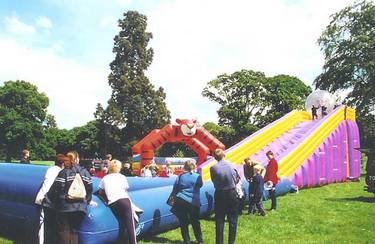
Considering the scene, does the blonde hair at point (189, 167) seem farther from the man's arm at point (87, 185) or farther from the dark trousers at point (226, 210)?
the man's arm at point (87, 185)

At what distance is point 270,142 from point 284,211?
9316 mm

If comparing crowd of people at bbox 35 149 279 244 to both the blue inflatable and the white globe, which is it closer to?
the blue inflatable

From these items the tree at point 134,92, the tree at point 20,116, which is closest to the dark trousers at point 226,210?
the tree at point 134,92

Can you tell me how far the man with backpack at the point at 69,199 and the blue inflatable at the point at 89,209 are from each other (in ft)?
1.14

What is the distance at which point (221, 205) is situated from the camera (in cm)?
777

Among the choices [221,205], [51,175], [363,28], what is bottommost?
[221,205]

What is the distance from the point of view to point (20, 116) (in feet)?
181

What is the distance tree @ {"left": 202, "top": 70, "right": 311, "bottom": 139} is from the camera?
52094 mm

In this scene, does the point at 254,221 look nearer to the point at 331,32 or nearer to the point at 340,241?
the point at 340,241

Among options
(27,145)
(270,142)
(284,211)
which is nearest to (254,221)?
(284,211)

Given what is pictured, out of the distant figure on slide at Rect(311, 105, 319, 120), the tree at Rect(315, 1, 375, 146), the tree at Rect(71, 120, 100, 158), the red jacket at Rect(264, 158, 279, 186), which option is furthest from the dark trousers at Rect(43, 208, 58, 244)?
the tree at Rect(71, 120, 100, 158)

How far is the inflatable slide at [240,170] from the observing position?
788 cm

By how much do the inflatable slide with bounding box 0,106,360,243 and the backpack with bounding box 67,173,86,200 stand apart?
546 millimetres

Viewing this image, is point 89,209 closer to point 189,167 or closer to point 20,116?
point 189,167
